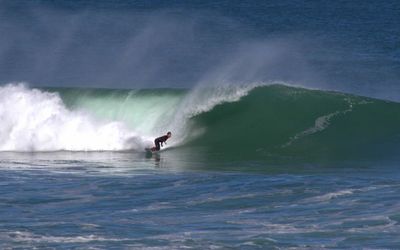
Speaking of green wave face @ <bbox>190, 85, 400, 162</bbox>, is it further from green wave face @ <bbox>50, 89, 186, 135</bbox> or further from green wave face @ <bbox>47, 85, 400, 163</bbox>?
green wave face @ <bbox>50, 89, 186, 135</bbox>

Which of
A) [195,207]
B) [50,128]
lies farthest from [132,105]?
[195,207]

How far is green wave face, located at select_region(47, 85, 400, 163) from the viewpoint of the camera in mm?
33844

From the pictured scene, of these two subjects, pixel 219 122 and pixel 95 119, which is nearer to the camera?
pixel 219 122

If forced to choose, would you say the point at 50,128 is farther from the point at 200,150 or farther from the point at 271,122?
the point at 271,122

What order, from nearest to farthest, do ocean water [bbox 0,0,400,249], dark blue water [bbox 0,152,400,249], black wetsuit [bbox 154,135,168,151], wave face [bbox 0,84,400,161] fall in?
dark blue water [bbox 0,152,400,249] → ocean water [bbox 0,0,400,249] → black wetsuit [bbox 154,135,168,151] → wave face [bbox 0,84,400,161]

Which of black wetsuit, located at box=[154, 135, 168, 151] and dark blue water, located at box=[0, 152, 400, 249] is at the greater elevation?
black wetsuit, located at box=[154, 135, 168, 151]

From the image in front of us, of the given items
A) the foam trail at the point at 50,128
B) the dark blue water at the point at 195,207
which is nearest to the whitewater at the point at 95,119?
the foam trail at the point at 50,128

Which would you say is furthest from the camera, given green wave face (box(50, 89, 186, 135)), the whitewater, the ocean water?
green wave face (box(50, 89, 186, 135))

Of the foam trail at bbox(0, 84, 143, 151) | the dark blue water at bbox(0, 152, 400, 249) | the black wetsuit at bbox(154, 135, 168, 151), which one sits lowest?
the dark blue water at bbox(0, 152, 400, 249)

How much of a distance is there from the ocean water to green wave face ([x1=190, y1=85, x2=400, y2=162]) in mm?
58

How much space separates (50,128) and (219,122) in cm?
482

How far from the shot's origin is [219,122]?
121 feet

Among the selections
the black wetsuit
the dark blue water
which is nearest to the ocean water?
the dark blue water

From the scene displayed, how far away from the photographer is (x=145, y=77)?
60.2m
